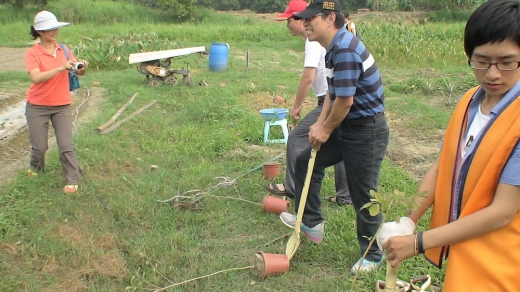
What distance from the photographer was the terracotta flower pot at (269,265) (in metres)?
3.25

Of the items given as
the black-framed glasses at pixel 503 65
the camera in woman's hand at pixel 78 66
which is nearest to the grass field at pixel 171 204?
the camera in woman's hand at pixel 78 66

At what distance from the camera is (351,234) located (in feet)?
12.4

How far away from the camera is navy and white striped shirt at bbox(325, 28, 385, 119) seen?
9.13ft

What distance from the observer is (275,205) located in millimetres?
4172

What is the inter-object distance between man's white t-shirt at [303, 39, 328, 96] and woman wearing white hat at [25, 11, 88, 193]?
6.72 ft

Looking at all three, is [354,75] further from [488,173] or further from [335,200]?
[335,200]

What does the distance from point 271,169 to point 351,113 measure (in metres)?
2.06

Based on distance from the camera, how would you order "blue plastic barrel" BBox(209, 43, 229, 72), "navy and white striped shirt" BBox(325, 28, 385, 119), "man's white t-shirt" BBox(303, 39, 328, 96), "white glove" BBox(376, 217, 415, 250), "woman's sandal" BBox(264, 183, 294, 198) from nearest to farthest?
"white glove" BBox(376, 217, 415, 250) < "navy and white striped shirt" BBox(325, 28, 385, 119) < "man's white t-shirt" BBox(303, 39, 328, 96) < "woman's sandal" BBox(264, 183, 294, 198) < "blue plastic barrel" BBox(209, 43, 229, 72)

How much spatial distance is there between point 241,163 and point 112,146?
1.55m

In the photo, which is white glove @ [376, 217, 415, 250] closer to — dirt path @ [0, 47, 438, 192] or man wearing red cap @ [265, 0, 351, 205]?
man wearing red cap @ [265, 0, 351, 205]

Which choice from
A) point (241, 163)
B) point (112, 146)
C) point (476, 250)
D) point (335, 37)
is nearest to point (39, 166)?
point (112, 146)

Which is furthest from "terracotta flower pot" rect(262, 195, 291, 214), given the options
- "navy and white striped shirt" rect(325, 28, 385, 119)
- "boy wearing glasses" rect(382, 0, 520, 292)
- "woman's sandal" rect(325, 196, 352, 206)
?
"boy wearing glasses" rect(382, 0, 520, 292)

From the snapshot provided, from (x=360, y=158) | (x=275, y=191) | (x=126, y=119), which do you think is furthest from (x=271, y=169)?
(x=126, y=119)

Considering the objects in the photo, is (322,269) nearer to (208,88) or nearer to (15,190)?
(15,190)
